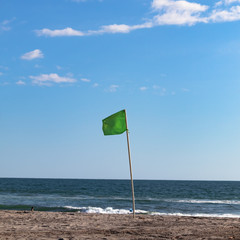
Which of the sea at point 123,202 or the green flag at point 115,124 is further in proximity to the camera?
the sea at point 123,202

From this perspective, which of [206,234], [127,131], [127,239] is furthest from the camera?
[127,131]

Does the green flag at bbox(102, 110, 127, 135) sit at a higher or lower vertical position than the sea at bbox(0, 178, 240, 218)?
higher

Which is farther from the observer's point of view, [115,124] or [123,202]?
[123,202]

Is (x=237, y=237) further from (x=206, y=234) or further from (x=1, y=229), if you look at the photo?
(x=1, y=229)

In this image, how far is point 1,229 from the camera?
32.8ft

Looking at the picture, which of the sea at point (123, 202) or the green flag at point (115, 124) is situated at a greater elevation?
the green flag at point (115, 124)

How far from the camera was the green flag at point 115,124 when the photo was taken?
1265 cm

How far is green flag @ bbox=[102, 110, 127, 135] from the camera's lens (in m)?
12.6

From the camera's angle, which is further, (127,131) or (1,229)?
(127,131)

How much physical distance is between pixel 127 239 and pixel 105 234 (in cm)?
101

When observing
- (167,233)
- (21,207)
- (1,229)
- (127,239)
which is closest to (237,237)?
(167,233)

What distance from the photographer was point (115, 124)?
1270 cm

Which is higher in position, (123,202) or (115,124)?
(115,124)

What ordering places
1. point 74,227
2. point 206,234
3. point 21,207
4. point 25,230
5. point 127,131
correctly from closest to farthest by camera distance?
point 206,234, point 25,230, point 74,227, point 127,131, point 21,207
